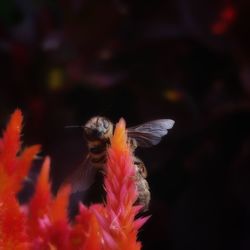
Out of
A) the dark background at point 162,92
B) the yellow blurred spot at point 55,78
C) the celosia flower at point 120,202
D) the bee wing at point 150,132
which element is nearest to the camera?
the celosia flower at point 120,202

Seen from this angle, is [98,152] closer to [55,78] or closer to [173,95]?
[173,95]

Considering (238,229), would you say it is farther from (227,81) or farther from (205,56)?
(205,56)

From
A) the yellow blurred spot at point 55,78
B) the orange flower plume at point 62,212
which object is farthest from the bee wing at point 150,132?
the yellow blurred spot at point 55,78

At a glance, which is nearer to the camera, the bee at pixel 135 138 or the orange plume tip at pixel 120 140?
the orange plume tip at pixel 120 140

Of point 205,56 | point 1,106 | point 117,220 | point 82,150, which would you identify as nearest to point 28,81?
point 1,106

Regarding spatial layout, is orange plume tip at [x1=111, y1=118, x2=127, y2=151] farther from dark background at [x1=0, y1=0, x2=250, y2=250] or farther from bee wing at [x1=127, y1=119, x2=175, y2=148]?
dark background at [x1=0, y1=0, x2=250, y2=250]

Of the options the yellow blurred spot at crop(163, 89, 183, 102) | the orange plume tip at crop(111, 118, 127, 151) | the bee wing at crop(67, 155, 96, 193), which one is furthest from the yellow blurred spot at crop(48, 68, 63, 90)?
the orange plume tip at crop(111, 118, 127, 151)

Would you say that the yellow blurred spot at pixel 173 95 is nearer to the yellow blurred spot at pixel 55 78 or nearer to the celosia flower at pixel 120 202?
the yellow blurred spot at pixel 55 78
